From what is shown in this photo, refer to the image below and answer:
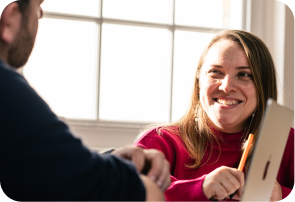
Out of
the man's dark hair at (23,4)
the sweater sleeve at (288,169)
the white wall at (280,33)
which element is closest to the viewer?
the man's dark hair at (23,4)

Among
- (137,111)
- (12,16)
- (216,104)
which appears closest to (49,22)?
(137,111)

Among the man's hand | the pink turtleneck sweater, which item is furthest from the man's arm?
the pink turtleneck sweater

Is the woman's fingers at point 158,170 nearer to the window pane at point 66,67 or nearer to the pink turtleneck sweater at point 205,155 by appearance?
the pink turtleneck sweater at point 205,155

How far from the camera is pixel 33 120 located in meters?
0.43

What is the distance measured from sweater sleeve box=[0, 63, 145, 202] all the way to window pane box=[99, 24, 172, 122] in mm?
1254

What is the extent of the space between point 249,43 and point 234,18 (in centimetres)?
69

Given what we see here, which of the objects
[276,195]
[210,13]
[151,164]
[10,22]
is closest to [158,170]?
[151,164]

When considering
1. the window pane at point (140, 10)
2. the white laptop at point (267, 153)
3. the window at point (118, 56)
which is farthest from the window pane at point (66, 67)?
the white laptop at point (267, 153)

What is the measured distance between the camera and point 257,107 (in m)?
1.35

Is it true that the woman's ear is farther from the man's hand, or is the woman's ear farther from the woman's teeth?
the woman's teeth

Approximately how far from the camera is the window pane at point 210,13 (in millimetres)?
1826

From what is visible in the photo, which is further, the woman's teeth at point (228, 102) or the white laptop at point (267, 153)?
the woman's teeth at point (228, 102)

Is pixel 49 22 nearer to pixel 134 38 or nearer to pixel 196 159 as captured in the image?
pixel 134 38

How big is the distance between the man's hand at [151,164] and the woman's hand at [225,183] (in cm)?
37
